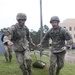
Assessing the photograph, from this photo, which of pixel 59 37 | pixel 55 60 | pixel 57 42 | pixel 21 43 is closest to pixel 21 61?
pixel 21 43

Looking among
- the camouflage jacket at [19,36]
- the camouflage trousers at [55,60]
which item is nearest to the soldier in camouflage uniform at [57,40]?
the camouflage trousers at [55,60]

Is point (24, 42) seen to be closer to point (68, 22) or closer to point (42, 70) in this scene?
point (42, 70)

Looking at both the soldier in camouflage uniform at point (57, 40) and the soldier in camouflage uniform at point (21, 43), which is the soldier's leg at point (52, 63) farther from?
the soldier in camouflage uniform at point (21, 43)

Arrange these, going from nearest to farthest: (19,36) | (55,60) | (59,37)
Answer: (19,36) → (59,37) → (55,60)

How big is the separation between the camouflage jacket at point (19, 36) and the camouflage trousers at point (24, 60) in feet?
0.48

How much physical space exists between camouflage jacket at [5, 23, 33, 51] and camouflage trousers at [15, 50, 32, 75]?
15cm

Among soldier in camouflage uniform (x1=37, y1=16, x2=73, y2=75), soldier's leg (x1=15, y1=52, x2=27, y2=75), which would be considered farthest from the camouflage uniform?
soldier's leg (x1=15, y1=52, x2=27, y2=75)

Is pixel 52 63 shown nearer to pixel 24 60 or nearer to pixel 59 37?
pixel 59 37

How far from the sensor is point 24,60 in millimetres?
9781

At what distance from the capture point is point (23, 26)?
9719 millimetres

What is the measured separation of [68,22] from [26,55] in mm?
89352

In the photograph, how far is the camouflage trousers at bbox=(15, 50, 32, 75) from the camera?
9.55 meters

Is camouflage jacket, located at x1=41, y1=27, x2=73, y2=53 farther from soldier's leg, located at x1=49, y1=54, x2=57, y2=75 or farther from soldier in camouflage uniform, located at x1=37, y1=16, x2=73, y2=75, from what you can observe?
soldier's leg, located at x1=49, y1=54, x2=57, y2=75

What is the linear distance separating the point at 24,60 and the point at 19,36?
0.71 meters
